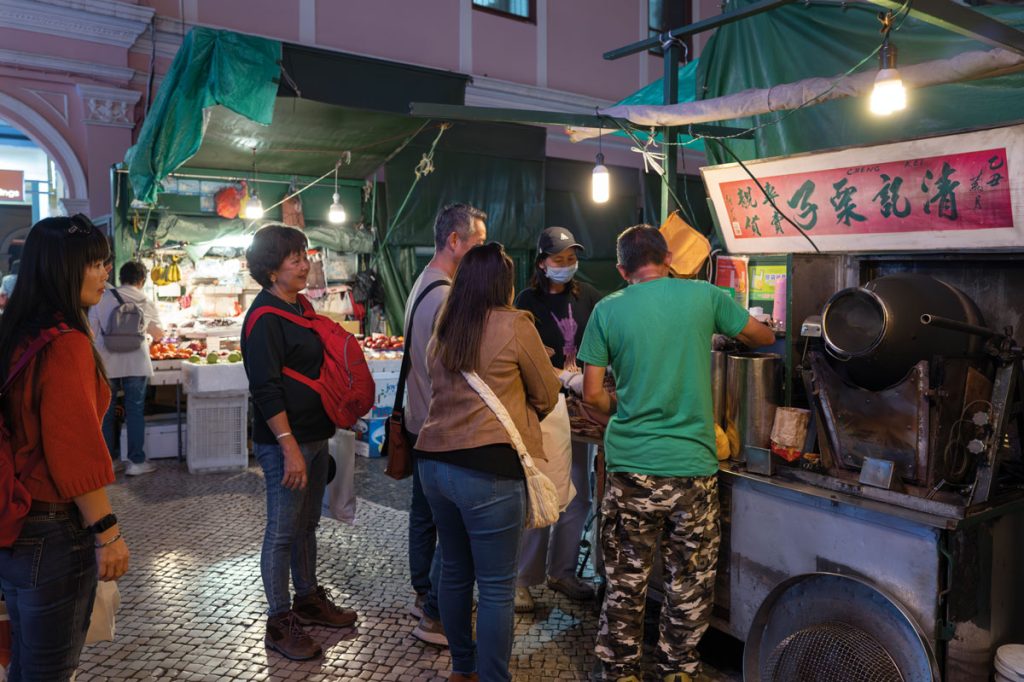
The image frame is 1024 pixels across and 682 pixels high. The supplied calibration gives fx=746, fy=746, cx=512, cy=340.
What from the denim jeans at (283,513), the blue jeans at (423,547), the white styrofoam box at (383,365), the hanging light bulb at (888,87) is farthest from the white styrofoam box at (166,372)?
the hanging light bulb at (888,87)

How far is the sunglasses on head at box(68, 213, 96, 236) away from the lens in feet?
7.69

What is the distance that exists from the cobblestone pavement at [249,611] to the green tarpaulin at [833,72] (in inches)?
137

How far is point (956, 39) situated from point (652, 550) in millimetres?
4342

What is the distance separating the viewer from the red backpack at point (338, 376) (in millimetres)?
3713

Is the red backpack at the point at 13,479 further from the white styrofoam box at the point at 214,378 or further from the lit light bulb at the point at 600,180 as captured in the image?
the white styrofoam box at the point at 214,378

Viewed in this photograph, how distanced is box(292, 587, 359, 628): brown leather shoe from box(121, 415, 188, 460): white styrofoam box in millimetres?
4363

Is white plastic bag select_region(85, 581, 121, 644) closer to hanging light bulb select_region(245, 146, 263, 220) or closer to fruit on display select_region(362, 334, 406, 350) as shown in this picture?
fruit on display select_region(362, 334, 406, 350)

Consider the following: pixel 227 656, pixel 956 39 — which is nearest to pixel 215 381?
pixel 227 656

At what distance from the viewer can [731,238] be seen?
5035mm

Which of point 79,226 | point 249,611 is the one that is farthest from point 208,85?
point 79,226

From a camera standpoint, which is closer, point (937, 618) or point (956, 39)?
point (937, 618)

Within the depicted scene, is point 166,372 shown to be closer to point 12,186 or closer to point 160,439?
point 160,439

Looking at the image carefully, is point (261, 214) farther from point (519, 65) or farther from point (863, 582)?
point (863, 582)

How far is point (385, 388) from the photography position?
27.9 feet
